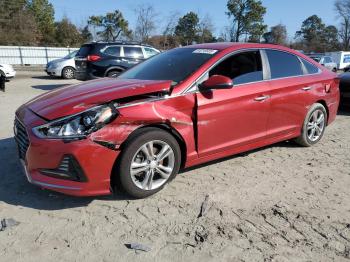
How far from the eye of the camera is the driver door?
13.8 ft

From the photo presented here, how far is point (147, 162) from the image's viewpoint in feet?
12.5

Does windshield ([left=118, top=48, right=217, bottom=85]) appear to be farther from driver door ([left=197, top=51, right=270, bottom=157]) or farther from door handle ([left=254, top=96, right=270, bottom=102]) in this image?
door handle ([left=254, top=96, right=270, bottom=102])

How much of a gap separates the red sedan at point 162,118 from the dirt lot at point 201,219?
0.90 ft

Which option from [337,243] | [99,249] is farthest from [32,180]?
[337,243]

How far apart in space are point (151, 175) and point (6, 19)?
51446 millimetres

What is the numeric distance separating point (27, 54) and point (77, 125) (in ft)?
115

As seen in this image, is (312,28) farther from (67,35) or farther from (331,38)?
(67,35)

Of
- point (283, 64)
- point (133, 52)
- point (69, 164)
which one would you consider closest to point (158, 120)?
point (69, 164)

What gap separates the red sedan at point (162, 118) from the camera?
350 centimetres

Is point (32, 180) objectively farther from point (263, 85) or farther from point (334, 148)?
point (334, 148)

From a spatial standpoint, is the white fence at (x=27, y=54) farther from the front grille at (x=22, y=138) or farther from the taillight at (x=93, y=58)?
the front grille at (x=22, y=138)

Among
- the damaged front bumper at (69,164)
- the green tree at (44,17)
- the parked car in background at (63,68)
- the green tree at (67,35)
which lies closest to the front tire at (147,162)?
the damaged front bumper at (69,164)

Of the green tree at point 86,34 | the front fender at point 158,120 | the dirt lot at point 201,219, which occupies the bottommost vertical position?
the dirt lot at point 201,219

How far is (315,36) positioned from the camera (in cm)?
8044
